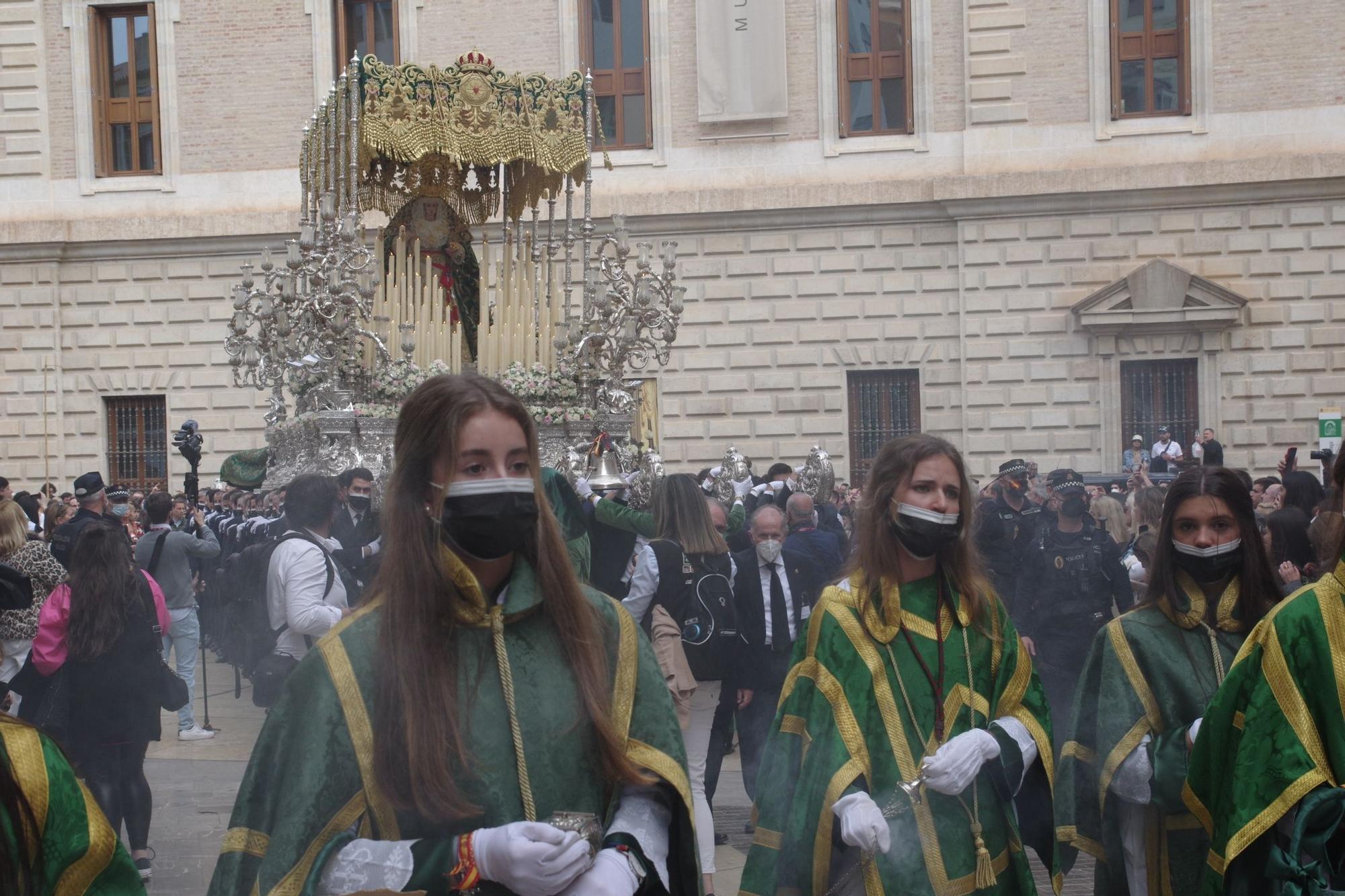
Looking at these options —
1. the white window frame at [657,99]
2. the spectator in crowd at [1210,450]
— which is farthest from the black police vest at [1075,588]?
the white window frame at [657,99]

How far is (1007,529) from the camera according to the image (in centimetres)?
955

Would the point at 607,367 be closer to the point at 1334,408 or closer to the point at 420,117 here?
the point at 420,117

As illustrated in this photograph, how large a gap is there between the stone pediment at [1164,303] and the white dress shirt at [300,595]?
1682 centimetres

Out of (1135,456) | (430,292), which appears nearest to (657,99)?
(1135,456)

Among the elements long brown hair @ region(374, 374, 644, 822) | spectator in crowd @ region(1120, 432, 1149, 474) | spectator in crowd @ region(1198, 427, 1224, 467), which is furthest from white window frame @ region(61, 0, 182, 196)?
long brown hair @ region(374, 374, 644, 822)

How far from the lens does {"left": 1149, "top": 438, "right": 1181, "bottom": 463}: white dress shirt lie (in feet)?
67.1

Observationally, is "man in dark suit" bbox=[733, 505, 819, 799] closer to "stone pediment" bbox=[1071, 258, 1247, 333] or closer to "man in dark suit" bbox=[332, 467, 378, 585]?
"man in dark suit" bbox=[332, 467, 378, 585]

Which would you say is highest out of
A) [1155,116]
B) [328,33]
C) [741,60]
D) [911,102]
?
[328,33]

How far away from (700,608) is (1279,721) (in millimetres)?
4311

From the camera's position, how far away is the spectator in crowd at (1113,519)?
1106 cm

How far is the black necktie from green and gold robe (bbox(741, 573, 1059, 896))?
338cm

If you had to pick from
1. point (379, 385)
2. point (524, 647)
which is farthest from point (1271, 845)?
point (379, 385)

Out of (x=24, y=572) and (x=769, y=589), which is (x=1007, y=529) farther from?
(x=24, y=572)

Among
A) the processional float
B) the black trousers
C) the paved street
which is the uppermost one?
the processional float
